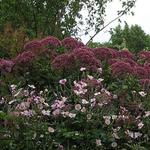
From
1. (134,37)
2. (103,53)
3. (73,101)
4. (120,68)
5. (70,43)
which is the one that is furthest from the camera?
(134,37)

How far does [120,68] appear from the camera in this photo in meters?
5.91

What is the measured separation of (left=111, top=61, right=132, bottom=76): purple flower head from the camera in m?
5.93

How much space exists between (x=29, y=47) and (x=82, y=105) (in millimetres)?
1268

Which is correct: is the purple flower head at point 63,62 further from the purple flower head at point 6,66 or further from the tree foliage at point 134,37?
the tree foliage at point 134,37

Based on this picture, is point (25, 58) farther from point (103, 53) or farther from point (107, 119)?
point (107, 119)

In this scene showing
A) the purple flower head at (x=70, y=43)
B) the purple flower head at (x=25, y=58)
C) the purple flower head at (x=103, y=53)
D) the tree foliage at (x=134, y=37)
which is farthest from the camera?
the tree foliage at (x=134, y=37)

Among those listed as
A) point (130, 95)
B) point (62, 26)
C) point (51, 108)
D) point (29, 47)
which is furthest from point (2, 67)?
point (62, 26)

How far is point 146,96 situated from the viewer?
584 cm

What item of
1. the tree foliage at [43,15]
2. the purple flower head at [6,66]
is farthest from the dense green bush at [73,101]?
the tree foliage at [43,15]

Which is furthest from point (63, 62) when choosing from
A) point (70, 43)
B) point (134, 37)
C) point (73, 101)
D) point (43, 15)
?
point (134, 37)

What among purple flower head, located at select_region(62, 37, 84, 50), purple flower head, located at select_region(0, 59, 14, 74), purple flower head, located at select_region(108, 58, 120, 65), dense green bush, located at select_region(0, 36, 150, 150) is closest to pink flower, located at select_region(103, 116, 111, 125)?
dense green bush, located at select_region(0, 36, 150, 150)

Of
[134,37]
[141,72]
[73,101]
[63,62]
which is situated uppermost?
[134,37]

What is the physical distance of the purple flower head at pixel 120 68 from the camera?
5.93 metres

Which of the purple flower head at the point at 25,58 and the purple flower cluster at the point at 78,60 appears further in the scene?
the purple flower head at the point at 25,58
